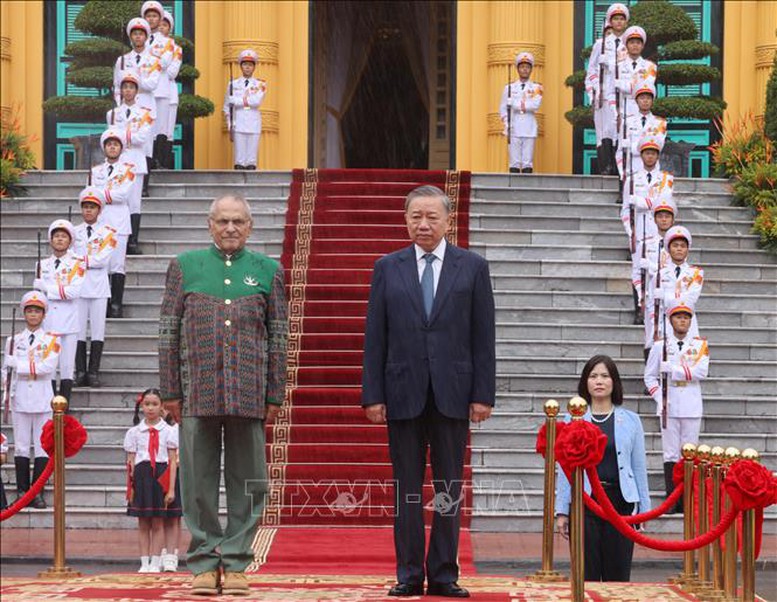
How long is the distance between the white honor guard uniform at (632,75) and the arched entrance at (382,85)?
4406 mm

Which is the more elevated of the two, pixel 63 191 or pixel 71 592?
pixel 63 191

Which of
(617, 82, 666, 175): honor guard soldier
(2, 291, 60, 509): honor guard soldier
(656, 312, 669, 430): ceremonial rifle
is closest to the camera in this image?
(2, 291, 60, 509): honor guard soldier

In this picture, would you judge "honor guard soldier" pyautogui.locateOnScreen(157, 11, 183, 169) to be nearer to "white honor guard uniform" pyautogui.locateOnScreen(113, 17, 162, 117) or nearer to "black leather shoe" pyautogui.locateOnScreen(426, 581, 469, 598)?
"white honor guard uniform" pyautogui.locateOnScreen(113, 17, 162, 117)

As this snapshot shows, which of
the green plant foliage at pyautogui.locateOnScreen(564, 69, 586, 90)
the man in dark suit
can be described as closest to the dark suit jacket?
the man in dark suit

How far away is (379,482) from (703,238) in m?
6.02

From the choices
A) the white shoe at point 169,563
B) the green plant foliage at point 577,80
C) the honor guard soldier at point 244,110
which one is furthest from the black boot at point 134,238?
the white shoe at point 169,563

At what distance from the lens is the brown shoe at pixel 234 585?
28.8ft

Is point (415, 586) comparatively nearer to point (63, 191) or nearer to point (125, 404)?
point (125, 404)

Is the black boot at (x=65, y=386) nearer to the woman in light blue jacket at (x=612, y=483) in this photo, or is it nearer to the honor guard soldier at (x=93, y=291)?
the honor guard soldier at (x=93, y=291)

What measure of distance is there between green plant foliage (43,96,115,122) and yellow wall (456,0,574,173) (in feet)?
15.1

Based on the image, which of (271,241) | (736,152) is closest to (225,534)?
(271,241)

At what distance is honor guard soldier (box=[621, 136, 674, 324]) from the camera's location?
1775 cm

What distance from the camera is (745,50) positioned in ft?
80.3

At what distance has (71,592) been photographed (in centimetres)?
926
